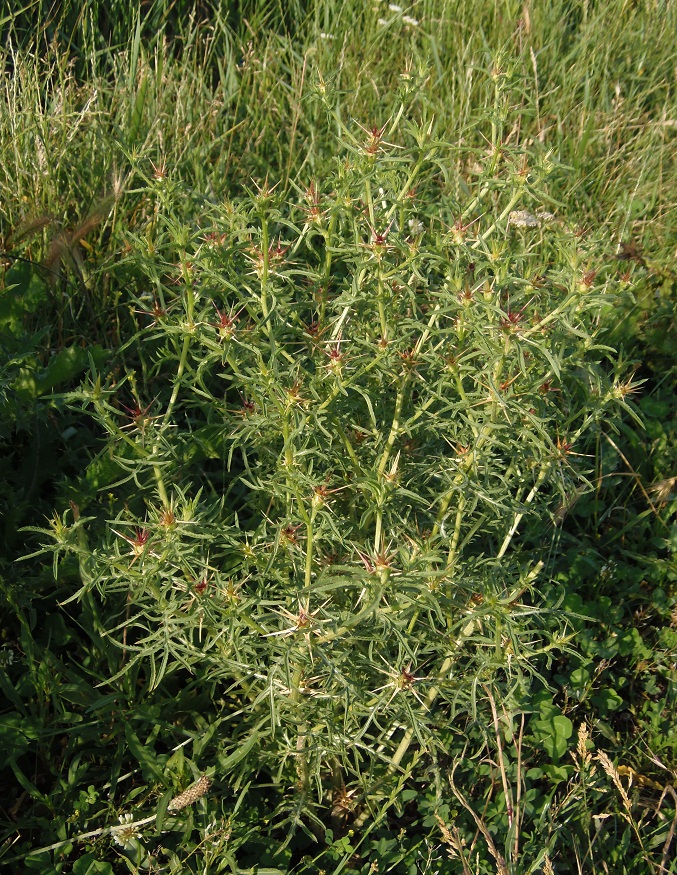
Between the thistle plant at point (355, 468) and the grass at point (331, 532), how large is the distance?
12mm

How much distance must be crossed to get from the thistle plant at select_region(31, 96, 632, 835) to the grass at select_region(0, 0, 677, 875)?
0.01 m

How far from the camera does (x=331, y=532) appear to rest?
1.79 meters

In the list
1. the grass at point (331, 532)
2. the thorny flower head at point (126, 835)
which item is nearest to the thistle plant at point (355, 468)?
the grass at point (331, 532)

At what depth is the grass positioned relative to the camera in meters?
1.76

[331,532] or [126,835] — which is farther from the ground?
[331,532]

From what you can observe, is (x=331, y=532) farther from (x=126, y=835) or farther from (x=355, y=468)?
(x=126, y=835)

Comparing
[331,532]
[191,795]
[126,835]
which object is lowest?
[126,835]

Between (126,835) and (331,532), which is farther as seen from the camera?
(126,835)

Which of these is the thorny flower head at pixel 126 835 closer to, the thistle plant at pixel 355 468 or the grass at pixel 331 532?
the grass at pixel 331 532

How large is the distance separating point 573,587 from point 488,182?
4.27ft

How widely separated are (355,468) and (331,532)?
0.16 meters

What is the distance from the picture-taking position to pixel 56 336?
2793 mm

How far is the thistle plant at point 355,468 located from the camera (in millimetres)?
1712

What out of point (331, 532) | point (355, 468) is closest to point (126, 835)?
point (331, 532)
